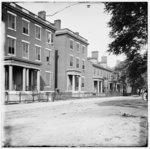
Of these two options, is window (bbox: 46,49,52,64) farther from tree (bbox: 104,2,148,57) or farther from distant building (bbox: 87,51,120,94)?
tree (bbox: 104,2,148,57)

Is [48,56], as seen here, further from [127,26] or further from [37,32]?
[127,26]

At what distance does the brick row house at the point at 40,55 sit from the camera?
2166cm

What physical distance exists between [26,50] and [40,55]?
3055 millimetres

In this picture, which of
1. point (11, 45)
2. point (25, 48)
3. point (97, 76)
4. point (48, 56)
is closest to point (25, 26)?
point (25, 48)

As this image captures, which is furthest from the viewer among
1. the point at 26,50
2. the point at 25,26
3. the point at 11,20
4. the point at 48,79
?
the point at 48,79

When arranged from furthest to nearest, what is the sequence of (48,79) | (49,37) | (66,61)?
(66,61) < (49,37) < (48,79)

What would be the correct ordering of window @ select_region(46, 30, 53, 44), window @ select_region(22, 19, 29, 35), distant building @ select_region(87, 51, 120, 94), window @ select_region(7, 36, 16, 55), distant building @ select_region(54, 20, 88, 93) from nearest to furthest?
1. window @ select_region(7, 36, 16, 55)
2. window @ select_region(22, 19, 29, 35)
3. window @ select_region(46, 30, 53, 44)
4. distant building @ select_region(54, 20, 88, 93)
5. distant building @ select_region(87, 51, 120, 94)

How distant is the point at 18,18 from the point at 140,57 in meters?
15.6

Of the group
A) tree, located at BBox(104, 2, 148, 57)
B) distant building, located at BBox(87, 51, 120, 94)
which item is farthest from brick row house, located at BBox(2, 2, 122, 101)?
tree, located at BBox(104, 2, 148, 57)

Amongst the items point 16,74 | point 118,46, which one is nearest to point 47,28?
point 16,74

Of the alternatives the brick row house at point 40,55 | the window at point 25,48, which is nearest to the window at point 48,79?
the brick row house at point 40,55

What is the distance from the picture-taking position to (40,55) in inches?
1075

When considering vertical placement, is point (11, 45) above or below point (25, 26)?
below

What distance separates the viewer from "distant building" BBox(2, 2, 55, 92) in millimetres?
21344
